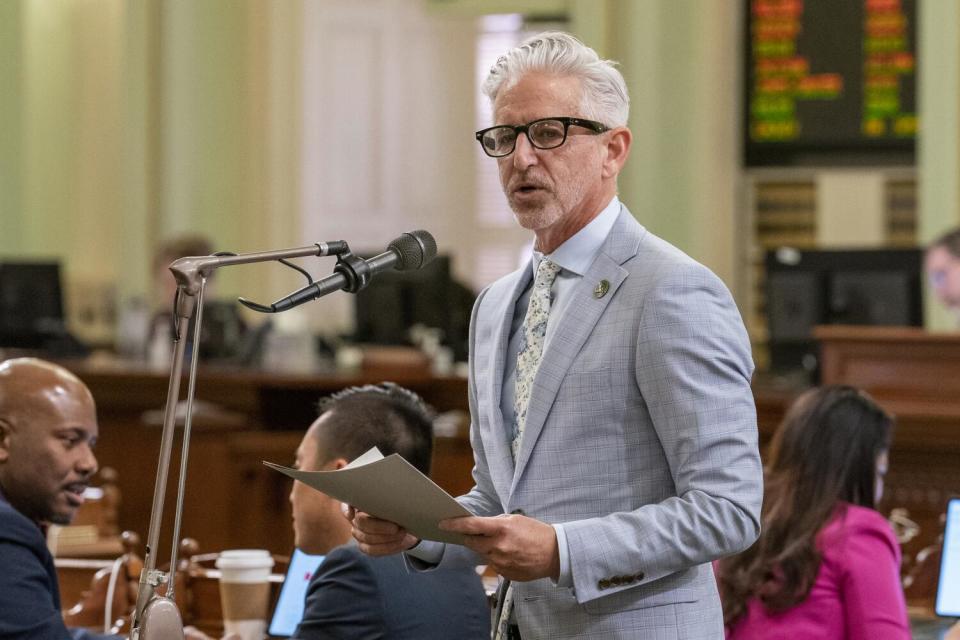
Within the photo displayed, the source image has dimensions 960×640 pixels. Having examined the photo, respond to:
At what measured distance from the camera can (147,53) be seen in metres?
8.91

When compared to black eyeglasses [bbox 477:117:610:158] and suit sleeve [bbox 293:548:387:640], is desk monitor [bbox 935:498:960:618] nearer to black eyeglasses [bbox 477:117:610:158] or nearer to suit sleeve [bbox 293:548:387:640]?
suit sleeve [bbox 293:548:387:640]

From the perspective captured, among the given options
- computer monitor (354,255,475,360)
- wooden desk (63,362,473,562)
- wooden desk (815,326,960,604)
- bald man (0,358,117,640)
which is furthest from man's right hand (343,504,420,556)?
computer monitor (354,255,475,360)

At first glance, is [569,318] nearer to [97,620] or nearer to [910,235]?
[97,620]

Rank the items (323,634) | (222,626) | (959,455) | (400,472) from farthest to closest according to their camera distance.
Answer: (959,455)
(222,626)
(323,634)
(400,472)

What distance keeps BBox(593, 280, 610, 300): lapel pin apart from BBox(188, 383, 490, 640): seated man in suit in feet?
2.20

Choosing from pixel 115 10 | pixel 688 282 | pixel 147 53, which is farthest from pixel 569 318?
pixel 115 10

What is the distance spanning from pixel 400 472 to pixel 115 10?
8.44 meters

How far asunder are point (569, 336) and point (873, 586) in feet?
3.92

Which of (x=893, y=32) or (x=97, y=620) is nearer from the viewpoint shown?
(x=97, y=620)

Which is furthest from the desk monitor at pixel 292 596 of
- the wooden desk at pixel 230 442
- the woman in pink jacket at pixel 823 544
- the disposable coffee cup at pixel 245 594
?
the wooden desk at pixel 230 442

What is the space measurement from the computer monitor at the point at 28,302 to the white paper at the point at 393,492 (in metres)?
6.54

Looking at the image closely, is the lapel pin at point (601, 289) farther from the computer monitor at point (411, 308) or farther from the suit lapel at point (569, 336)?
the computer monitor at point (411, 308)

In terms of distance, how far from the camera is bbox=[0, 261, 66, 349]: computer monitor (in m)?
7.91

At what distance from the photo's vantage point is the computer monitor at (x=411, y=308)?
7570mm
